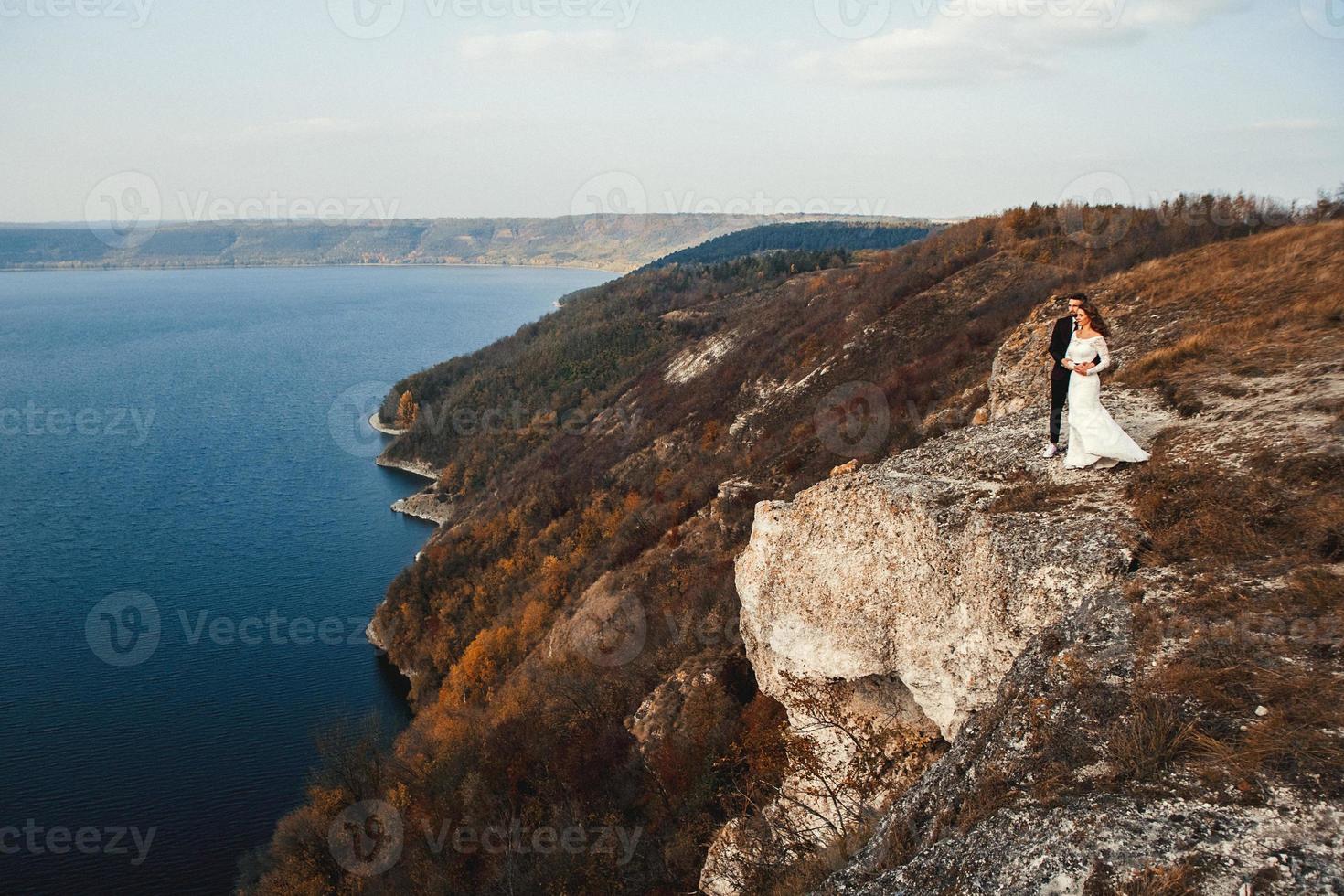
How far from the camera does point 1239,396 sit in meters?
10.6

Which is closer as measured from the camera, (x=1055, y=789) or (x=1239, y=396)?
(x=1055, y=789)

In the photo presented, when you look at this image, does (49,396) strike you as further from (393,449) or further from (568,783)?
(568,783)

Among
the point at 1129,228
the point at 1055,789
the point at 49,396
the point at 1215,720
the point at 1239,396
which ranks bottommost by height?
the point at 49,396

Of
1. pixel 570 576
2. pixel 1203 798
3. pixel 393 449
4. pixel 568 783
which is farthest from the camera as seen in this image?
pixel 393 449

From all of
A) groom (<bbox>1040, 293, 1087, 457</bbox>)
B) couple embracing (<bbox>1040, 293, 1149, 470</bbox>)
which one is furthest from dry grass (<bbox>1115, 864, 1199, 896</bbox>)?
groom (<bbox>1040, 293, 1087, 457</bbox>)

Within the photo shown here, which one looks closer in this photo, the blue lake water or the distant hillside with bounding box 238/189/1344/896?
the distant hillside with bounding box 238/189/1344/896

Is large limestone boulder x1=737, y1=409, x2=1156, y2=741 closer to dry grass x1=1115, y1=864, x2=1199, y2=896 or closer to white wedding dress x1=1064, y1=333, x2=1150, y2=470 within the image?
white wedding dress x1=1064, y1=333, x2=1150, y2=470

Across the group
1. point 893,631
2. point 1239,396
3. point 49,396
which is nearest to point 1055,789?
point 893,631

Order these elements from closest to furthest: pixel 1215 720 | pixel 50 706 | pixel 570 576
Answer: pixel 1215 720, pixel 50 706, pixel 570 576

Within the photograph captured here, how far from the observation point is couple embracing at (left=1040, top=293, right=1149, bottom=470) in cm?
1005

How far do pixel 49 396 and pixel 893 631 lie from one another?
129 metres

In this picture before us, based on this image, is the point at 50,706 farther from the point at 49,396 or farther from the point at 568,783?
the point at 49,396

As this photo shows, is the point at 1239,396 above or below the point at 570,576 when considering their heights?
above

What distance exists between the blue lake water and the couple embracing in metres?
36.2
